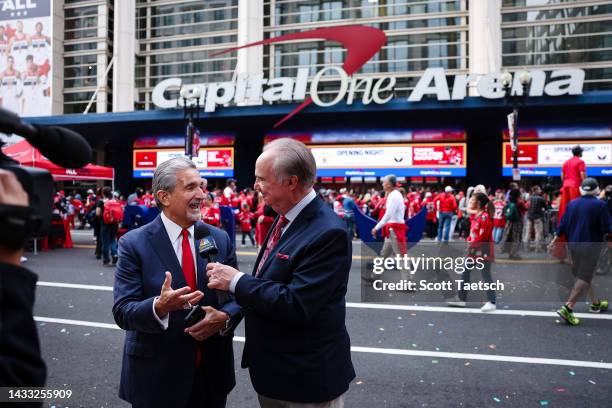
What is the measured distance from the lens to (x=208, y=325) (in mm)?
2418

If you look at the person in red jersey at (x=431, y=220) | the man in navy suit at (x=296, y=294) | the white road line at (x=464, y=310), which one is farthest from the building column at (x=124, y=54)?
the man in navy suit at (x=296, y=294)

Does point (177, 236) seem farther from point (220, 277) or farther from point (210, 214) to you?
point (210, 214)

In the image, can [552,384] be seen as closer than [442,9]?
Yes

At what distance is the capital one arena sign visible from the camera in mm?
21406

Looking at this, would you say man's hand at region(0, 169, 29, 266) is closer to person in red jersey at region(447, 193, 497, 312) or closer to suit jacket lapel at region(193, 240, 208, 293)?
suit jacket lapel at region(193, 240, 208, 293)

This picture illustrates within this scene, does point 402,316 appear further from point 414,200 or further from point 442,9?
point 442,9

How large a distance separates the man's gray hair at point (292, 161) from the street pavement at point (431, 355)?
2595 mm

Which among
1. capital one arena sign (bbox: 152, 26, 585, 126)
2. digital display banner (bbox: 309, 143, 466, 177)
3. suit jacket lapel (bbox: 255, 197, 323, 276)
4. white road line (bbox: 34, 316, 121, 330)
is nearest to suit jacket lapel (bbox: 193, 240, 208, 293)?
suit jacket lapel (bbox: 255, 197, 323, 276)

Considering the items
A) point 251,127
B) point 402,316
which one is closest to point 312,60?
point 251,127

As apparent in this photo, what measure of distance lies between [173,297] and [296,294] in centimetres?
60

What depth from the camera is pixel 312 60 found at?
1496 inches

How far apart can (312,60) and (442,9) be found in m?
10.2

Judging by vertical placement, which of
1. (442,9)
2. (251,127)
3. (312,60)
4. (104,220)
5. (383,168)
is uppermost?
(442,9)

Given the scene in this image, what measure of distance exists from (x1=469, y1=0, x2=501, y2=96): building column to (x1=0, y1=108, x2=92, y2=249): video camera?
109 feet
